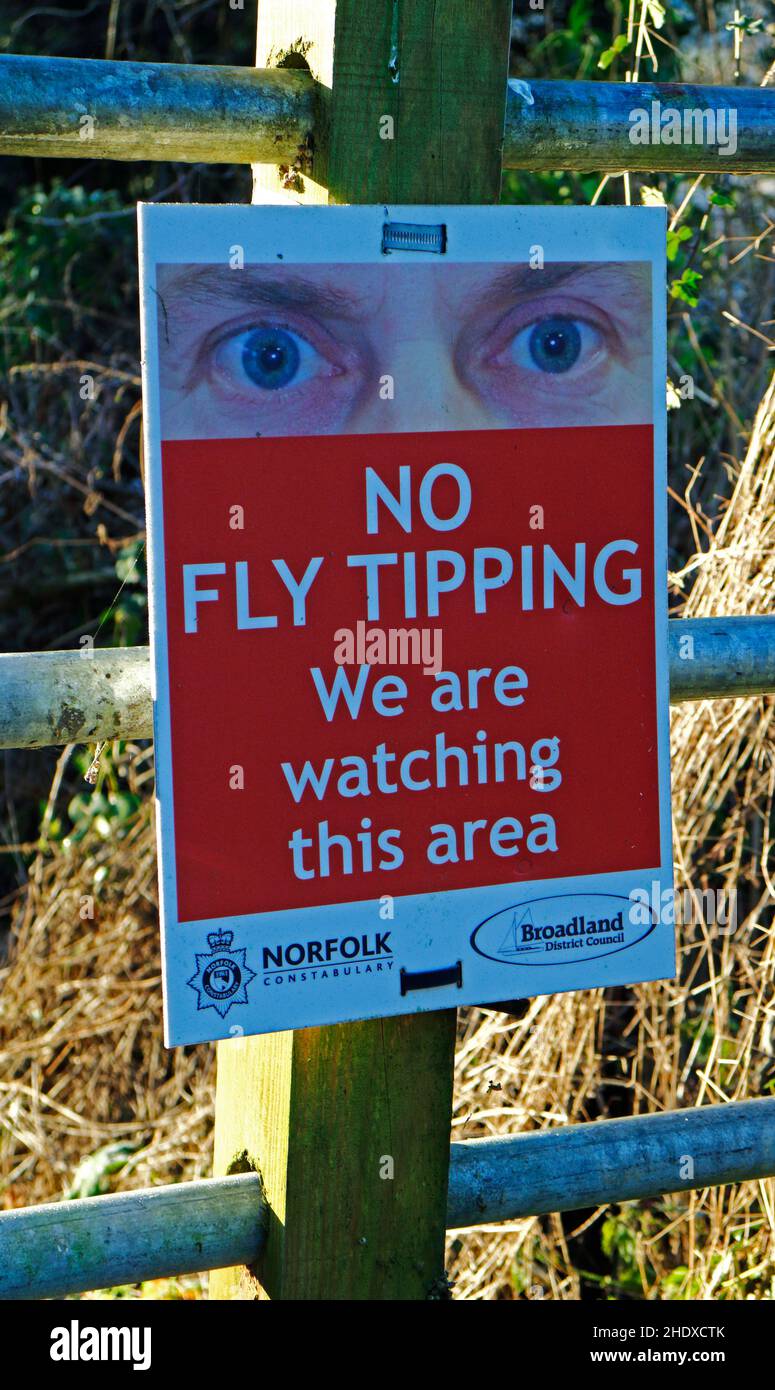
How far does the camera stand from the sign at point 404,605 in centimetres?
117

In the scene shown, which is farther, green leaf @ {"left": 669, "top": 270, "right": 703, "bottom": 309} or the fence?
green leaf @ {"left": 669, "top": 270, "right": 703, "bottom": 309}

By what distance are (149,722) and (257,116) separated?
0.54 metres

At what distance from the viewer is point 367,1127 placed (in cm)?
134

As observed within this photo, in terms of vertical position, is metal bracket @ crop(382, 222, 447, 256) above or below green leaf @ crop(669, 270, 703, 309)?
below

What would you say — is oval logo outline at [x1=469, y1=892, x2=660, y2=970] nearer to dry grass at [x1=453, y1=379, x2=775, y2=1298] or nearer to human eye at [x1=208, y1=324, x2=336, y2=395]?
human eye at [x1=208, y1=324, x2=336, y2=395]

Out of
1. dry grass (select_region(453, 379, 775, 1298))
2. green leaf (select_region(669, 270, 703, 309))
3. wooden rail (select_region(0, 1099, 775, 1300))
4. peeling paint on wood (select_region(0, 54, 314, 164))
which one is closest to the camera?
peeling paint on wood (select_region(0, 54, 314, 164))

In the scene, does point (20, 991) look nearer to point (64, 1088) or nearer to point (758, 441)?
point (64, 1088)

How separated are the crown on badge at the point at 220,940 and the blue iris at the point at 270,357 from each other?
0.48 meters

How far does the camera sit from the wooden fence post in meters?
1.21

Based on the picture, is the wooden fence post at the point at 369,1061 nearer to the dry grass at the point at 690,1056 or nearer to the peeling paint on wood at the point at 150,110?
the peeling paint on wood at the point at 150,110

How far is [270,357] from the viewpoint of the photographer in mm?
1184

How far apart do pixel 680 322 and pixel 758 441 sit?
1.91m

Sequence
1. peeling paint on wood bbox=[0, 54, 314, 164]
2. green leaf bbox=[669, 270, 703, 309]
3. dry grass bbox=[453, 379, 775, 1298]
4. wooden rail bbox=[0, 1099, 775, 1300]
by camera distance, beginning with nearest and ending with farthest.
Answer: peeling paint on wood bbox=[0, 54, 314, 164] → wooden rail bbox=[0, 1099, 775, 1300] → green leaf bbox=[669, 270, 703, 309] → dry grass bbox=[453, 379, 775, 1298]

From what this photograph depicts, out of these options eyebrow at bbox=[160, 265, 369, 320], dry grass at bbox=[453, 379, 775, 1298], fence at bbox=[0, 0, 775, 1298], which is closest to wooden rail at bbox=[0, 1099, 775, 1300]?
fence at bbox=[0, 0, 775, 1298]
